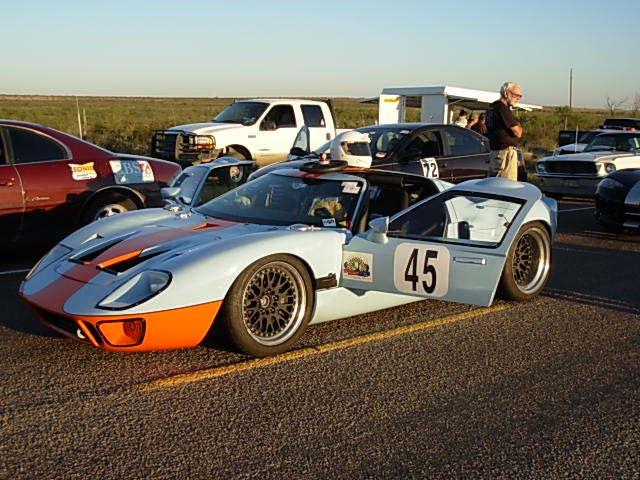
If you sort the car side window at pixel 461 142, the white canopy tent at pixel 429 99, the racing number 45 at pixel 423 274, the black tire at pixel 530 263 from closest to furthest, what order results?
the racing number 45 at pixel 423 274 → the black tire at pixel 530 263 → the car side window at pixel 461 142 → the white canopy tent at pixel 429 99

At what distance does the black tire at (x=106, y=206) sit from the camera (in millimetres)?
8000

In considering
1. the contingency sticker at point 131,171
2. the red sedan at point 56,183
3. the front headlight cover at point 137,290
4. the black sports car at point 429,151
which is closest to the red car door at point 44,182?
the red sedan at point 56,183

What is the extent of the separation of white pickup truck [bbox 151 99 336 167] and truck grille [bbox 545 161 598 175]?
503 centimetres

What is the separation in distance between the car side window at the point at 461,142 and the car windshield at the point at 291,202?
5577 millimetres

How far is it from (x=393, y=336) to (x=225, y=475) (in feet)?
7.38

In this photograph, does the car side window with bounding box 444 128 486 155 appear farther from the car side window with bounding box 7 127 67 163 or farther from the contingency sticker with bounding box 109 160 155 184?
the car side window with bounding box 7 127 67 163

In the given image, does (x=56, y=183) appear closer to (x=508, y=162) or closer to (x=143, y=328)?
(x=143, y=328)

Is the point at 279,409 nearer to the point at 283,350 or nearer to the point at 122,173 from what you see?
the point at 283,350

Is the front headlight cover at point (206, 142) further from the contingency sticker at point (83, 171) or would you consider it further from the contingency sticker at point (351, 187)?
the contingency sticker at point (351, 187)

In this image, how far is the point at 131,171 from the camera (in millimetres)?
8414

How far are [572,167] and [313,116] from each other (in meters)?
5.86

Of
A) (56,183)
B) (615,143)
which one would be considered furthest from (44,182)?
(615,143)

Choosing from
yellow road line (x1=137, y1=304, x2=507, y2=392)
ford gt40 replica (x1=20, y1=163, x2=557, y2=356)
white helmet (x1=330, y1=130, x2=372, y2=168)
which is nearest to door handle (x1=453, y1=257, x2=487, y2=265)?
ford gt40 replica (x1=20, y1=163, x2=557, y2=356)

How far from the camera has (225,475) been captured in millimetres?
3156
